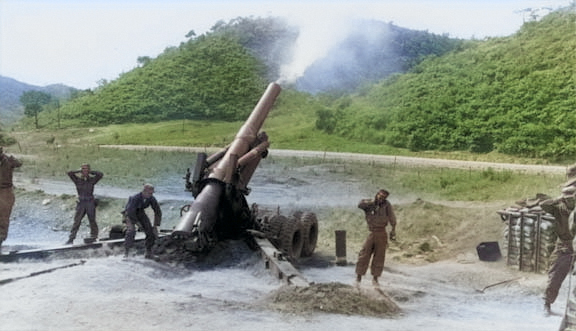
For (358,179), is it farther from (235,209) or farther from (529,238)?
(529,238)

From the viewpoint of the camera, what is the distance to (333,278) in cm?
1035

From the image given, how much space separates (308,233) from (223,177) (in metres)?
2.35

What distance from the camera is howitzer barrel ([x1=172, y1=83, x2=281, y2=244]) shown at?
9.40m

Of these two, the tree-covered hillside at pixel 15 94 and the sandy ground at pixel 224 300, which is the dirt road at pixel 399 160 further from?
the sandy ground at pixel 224 300

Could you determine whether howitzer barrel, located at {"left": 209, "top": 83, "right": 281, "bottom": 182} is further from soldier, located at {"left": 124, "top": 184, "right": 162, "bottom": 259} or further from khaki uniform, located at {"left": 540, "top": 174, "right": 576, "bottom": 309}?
khaki uniform, located at {"left": 540, "top": 174, "right": 576, "bottom": 309}

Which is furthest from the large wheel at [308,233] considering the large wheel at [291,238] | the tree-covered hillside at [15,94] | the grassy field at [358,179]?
the tree-covered hillside at [15,94]

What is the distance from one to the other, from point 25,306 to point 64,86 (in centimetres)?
780

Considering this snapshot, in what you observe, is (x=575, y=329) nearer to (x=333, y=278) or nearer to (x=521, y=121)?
(x=333, y=278)

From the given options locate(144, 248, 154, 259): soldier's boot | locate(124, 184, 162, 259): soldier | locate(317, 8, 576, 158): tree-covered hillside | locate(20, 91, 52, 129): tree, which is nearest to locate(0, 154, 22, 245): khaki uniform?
locate(124, 184, 162, 259): soldier

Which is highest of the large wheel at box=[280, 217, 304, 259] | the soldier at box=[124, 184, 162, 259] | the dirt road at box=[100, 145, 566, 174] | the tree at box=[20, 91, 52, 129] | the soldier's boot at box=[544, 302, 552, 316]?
the tree at box=[20, 91, 52, 129]

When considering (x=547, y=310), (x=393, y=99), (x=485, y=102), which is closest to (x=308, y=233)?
(x=393, y=99)

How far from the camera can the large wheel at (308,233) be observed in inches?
472

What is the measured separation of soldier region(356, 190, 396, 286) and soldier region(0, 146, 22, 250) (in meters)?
4.70

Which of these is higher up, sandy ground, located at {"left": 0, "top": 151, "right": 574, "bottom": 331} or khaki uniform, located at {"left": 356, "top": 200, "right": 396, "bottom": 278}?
khaki uniform, located at {"left": 356, "top": 200, "right": 396, "bottom": 278}
